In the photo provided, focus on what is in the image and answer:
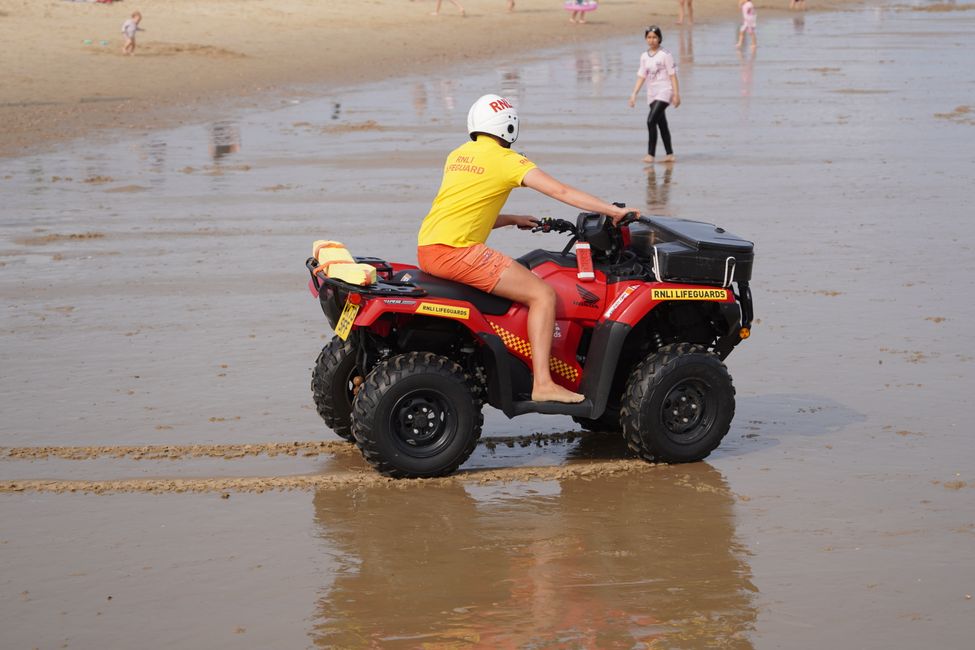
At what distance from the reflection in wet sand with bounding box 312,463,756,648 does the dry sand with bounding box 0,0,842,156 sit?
1423 centimetres

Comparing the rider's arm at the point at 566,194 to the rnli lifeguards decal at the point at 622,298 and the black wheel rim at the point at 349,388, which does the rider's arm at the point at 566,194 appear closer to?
the rnli lifeguards decal at the point at 622,298

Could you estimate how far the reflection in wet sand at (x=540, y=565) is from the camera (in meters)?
5.28

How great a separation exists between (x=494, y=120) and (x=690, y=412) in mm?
1847

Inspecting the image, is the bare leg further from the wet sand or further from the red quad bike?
the wet sand

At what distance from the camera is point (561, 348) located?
7281 mm

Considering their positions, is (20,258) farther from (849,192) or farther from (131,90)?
(131,90)

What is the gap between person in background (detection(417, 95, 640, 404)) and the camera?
6.93m

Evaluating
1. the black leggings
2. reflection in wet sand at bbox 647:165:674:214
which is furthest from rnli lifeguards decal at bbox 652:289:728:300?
the black leggings

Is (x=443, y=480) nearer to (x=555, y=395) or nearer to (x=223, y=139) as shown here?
(x=555, y=395)

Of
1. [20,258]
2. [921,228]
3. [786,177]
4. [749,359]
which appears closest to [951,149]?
[786,177]

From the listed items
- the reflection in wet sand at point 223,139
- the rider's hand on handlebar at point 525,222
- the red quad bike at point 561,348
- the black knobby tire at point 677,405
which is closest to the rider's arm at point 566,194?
the red quad bike at point 561,348

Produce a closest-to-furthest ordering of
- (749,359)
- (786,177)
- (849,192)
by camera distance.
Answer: (749,359)
(849,192)
(786,177)

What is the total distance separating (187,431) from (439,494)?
1.75m

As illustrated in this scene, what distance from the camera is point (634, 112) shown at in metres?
24.5
